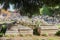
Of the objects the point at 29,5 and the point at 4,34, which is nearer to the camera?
the point at 29,5

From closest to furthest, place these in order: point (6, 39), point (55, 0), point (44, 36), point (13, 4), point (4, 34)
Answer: point (55, 0) → point (13, 4) → point (6, 39) → point (4, 34) → point (44, 36)

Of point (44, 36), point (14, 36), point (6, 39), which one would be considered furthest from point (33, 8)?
point (44, 36)

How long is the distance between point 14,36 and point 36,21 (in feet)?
4.75

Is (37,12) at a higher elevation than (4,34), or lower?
higher

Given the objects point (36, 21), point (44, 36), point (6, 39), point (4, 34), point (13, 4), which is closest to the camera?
point (13, 4)

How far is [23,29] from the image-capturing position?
5.00 meters

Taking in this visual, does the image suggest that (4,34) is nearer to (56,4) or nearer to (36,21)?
(36,21)

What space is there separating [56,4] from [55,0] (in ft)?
0.30

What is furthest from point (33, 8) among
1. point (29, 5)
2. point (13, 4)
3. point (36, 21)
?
point (36, 21)

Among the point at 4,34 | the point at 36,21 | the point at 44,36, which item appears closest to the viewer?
the point at 4,34

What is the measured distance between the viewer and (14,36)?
15.8ft

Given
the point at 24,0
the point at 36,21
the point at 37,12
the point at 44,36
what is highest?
the point at 24,0

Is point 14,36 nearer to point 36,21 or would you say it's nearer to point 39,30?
point 39,30

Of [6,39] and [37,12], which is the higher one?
[37,12]
